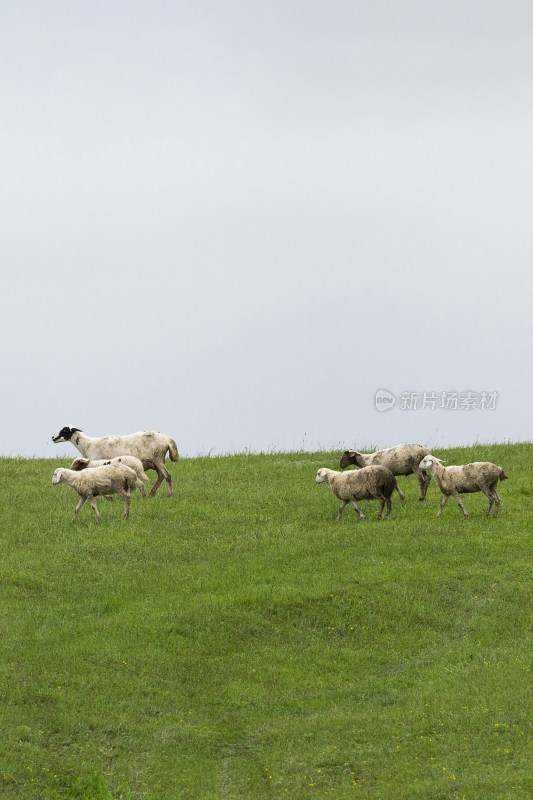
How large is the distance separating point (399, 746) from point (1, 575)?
11.8 m

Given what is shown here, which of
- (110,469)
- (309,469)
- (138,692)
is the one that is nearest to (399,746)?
(138,692)

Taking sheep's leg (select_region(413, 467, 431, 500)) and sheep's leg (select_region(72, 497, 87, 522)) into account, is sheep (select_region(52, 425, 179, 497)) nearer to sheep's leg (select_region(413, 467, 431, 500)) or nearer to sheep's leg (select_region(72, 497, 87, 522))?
sheep's leg (select_region(72, 497, 87, 522))

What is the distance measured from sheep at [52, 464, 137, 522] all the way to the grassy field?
0.89 meters

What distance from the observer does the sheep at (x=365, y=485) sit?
2478 centimetres

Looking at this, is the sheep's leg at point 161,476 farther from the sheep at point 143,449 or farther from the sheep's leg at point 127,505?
the sheep's leg at point 127,505

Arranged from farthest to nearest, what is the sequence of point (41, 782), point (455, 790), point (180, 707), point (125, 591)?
1. point (125, 591)
2. point (180, 707)
3. point (41, 782)
4. point (455, 790)

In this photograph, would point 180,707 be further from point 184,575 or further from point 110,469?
point 110,469

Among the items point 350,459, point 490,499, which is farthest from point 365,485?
point 350,459

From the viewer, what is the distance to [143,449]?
2883 cm

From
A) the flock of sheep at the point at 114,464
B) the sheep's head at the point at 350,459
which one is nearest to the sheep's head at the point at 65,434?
the flock of sheep at the point at 114,464

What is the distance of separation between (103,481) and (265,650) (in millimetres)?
8718

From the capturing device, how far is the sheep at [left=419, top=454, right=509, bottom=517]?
81.5 ft

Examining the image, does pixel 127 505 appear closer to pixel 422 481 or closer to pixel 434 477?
pixel 434 477

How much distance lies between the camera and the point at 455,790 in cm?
1278
